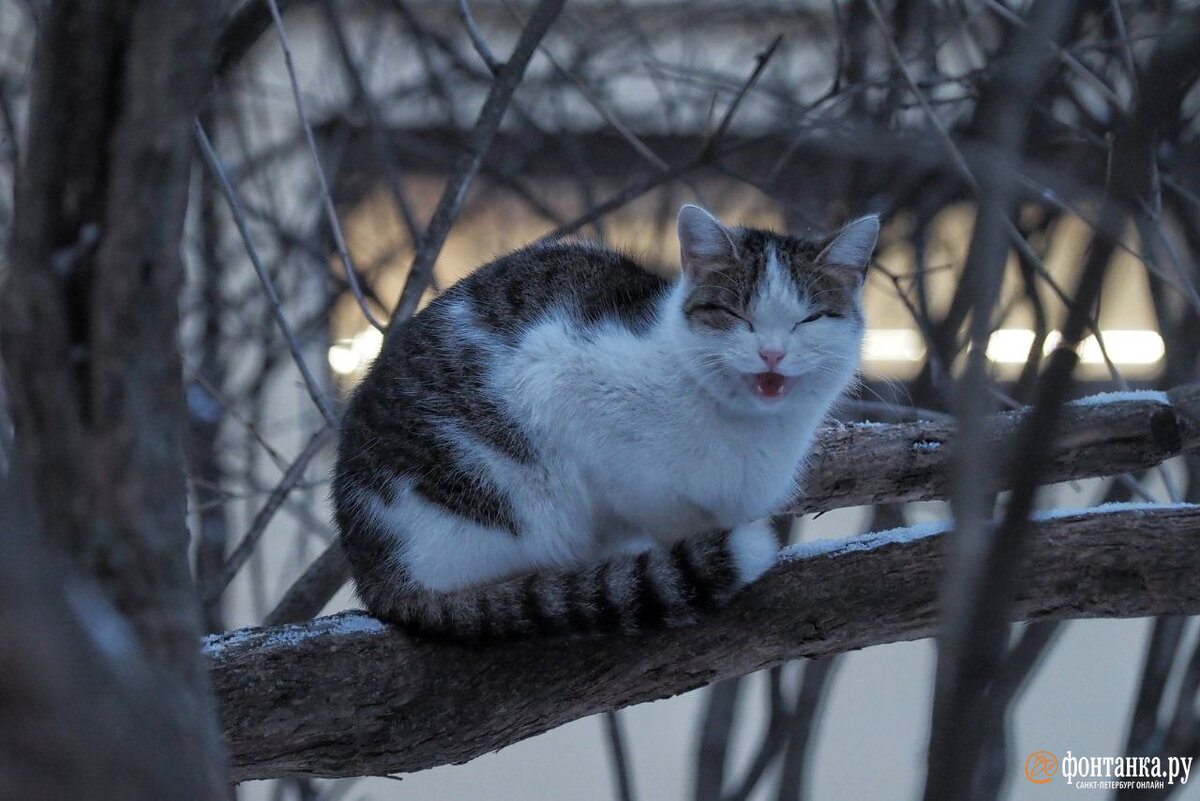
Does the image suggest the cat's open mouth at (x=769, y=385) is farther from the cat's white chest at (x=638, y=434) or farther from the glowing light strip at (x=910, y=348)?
the glowing light strip at (x=910, y=348)

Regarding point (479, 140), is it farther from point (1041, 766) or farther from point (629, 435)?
point (1041, 766)

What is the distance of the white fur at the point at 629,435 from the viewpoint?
147 cm

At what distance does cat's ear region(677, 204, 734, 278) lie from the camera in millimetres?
1620

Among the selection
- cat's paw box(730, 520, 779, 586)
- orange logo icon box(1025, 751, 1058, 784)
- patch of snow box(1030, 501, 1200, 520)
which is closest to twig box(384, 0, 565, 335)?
cat's paw box(730, 520, 779, 586)

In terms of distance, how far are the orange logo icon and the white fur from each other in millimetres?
1373

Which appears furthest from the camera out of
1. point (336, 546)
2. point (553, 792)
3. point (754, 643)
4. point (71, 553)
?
point (553, 792)

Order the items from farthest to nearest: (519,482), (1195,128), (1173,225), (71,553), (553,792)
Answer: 1. (553,792)
2. (1173,225)
3. (1195,128)
4. (519,482)
5. (71,553)

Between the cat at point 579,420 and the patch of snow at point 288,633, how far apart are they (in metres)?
0.04

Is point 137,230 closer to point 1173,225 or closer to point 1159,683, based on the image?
point 1159,683

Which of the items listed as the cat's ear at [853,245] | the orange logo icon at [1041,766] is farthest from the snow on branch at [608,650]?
the orange logo icon at [1041,766]

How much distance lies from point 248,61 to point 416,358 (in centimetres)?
186

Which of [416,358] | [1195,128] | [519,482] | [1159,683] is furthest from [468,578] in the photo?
[1195,128]

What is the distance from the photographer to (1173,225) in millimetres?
2746

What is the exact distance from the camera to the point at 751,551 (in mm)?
1341
